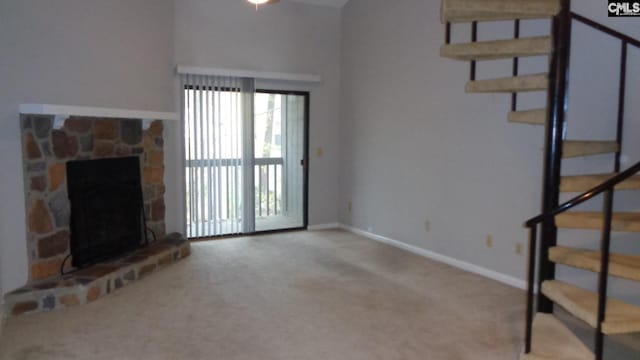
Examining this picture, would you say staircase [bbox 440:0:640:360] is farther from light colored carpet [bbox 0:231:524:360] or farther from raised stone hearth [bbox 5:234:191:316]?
raised stone hearth [bbox 5:234:191:316]

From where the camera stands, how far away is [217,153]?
573cm

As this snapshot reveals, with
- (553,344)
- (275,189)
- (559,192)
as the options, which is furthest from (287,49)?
(553,344)

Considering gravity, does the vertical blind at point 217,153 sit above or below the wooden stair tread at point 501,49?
below

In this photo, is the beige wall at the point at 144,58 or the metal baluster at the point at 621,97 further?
the beige wall at the point at 144,58

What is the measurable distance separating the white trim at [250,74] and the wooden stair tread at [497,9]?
299 cm

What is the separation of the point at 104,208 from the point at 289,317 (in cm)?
205

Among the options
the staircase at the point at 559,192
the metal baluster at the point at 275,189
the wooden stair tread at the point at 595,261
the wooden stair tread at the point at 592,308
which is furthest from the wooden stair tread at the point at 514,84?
the metal baluster at the point at 275,189

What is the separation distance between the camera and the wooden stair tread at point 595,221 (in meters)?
2.61

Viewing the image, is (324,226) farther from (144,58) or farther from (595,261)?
(595,261)

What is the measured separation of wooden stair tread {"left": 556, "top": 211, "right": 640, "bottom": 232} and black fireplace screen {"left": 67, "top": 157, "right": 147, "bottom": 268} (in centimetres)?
364

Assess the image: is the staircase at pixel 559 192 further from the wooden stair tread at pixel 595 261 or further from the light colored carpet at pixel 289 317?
the light colored carpet at pixel 289 317

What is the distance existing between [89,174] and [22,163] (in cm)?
58

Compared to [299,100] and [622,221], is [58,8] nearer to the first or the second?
[299,100]

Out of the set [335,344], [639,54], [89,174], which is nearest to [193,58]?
[89,174]
